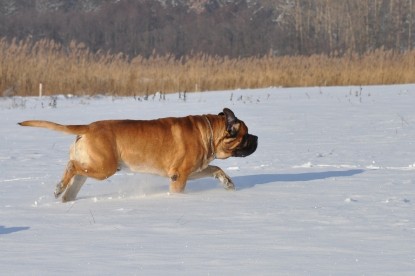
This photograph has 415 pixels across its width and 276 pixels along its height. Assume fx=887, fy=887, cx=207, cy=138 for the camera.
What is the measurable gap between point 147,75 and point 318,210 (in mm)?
16702

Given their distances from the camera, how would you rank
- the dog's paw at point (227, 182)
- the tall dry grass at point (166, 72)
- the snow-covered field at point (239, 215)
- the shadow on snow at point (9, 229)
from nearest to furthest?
the snow-covered field at point (239, 215) → the shadow on snow at point (9, 229) → the dog's paw at point (227, 182) → the tall dry grass at point (166, 72)

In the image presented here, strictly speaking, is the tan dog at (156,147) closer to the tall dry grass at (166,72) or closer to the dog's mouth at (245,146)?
the dog's mouth at (245,146)

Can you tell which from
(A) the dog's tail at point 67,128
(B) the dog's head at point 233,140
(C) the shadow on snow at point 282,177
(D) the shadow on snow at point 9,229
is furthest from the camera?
(C) the shadow on snow at point 282,177

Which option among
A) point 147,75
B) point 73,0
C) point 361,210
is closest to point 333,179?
point 361,210

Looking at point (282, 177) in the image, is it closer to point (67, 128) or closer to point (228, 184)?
point (228, 184)

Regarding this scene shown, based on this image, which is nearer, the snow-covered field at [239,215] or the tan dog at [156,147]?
the snow-covered field at [239,215]

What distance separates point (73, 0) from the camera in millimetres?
85438

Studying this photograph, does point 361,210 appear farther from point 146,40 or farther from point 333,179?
point 146,40

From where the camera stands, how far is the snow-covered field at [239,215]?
394cm

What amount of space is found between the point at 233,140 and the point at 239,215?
1.63 meters

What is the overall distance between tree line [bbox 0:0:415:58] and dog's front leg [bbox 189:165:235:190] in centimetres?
3641

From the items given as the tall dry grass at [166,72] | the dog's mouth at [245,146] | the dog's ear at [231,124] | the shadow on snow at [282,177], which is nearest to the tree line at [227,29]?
the tall dry grass at [166,72]

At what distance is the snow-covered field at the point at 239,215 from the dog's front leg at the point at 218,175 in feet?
0.32

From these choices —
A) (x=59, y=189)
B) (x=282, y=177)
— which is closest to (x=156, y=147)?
(x=59, y=189)
